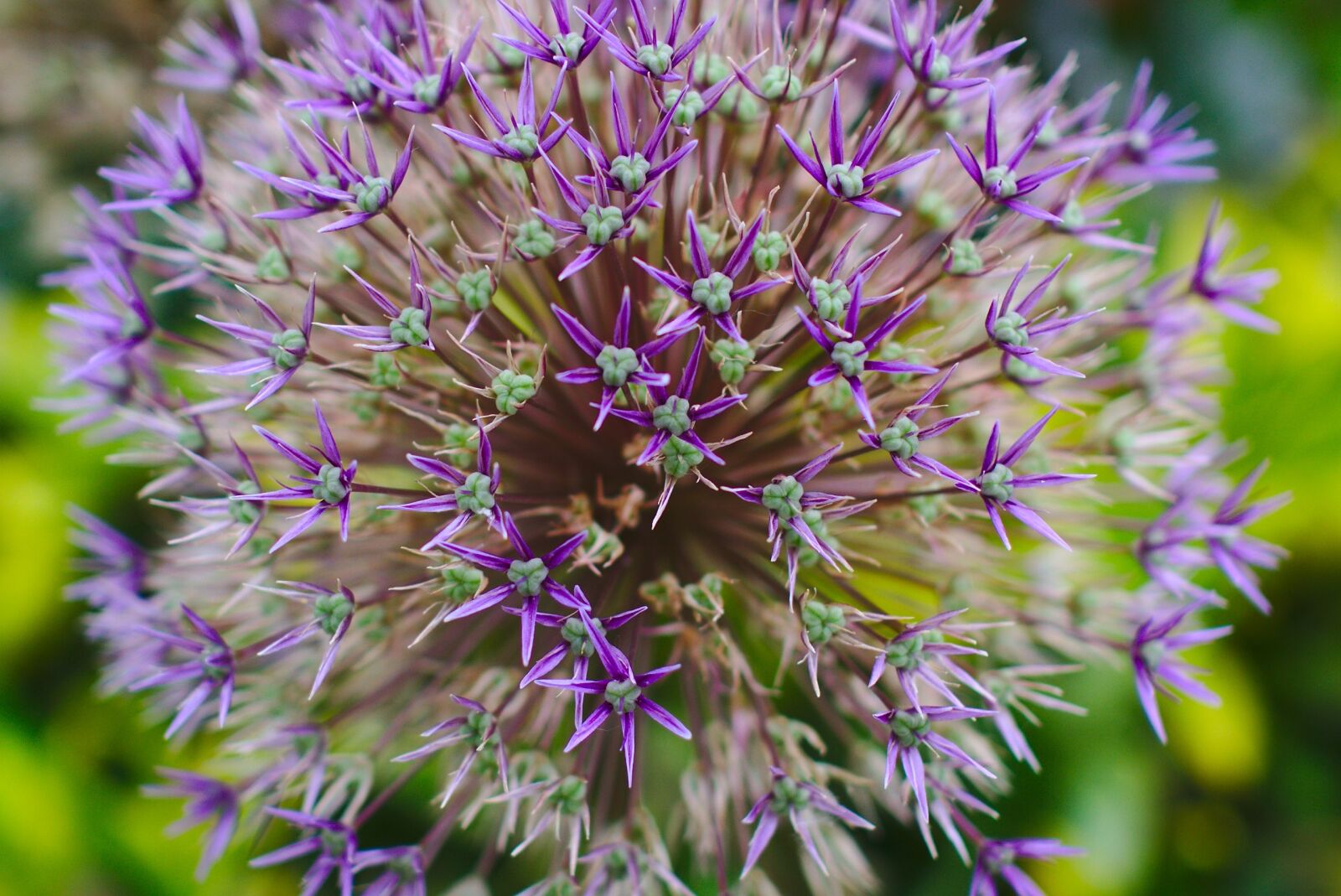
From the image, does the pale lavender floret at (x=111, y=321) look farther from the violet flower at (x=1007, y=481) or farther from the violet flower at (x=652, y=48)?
the violet flower at (x=1007, y=481)

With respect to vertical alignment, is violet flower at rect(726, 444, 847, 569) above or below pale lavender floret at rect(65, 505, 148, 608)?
above

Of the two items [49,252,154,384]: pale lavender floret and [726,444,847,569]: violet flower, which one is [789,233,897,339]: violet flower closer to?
[726,444,847,569]: violet flower

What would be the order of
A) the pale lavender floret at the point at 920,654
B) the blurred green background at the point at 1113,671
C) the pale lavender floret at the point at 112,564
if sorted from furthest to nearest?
the blurred green background at the point at 1113,671, the pale lavender floret at the point at 112,564, the pale lavender floret at the point at 920,654

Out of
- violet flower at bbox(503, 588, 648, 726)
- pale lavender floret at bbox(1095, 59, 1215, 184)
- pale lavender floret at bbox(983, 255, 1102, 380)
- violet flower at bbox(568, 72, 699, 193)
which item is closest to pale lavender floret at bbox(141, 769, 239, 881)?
violet flower at bbox(503, 588, 648, 726)

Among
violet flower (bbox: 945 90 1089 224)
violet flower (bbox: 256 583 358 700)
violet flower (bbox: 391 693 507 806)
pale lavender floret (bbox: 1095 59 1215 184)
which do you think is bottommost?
violet flower (bbox: 391 693 507 806)

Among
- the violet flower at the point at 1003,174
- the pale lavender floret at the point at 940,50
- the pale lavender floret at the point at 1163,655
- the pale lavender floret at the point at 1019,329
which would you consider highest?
the pale lavender floret at the point at 940,50

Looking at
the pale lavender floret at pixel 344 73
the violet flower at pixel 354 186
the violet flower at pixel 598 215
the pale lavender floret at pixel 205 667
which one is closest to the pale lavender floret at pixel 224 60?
the pale lavender floret at pixel 344 73

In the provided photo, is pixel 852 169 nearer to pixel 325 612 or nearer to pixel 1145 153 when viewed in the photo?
pixel 1145 153

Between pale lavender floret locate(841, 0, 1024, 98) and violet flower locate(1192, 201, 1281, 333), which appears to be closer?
pale lavender floret locate(841, 0, 1024, 98)
